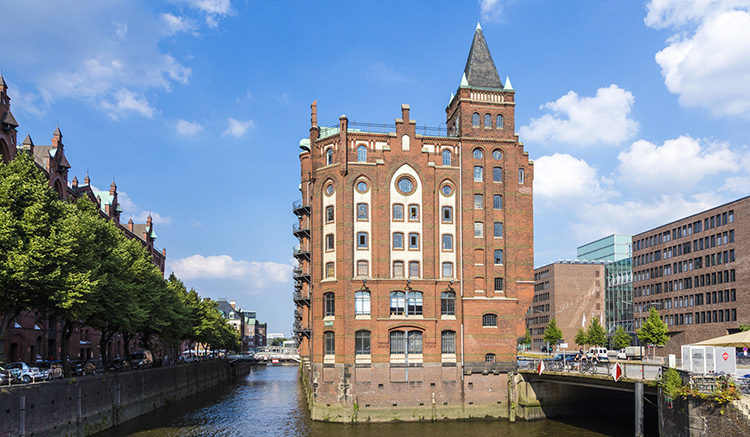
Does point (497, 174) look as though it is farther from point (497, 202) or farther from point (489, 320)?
point (489, 320)

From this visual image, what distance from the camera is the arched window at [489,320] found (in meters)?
60.5

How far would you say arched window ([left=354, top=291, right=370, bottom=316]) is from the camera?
58.4 m

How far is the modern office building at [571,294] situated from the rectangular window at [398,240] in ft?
325

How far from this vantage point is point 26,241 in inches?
1681

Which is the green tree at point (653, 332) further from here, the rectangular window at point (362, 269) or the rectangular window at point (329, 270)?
the rectangular window at point (329, 270)

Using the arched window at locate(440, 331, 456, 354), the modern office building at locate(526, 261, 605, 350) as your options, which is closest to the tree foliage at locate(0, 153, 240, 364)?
the arched window at locate(440, 331, 456, 354)

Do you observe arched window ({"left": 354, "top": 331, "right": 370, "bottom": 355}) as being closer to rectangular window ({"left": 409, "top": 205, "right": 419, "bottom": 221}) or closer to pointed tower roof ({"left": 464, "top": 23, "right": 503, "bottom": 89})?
rectangular window ({"left": 409, "top": 205, "right": 419, "bottom": 221})

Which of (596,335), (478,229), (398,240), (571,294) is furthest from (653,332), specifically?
(571,294)

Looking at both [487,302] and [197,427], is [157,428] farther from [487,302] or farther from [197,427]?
[487,302]

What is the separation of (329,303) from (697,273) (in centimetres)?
7655

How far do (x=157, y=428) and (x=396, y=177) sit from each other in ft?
100

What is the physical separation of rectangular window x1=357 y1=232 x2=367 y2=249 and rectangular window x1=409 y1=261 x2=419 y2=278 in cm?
462

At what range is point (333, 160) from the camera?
61.4 metres

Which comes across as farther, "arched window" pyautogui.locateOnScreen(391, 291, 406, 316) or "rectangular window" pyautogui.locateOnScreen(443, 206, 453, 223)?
"rectangular window" pyautogui.locateOnScreen(443, 206, 453, 223)
